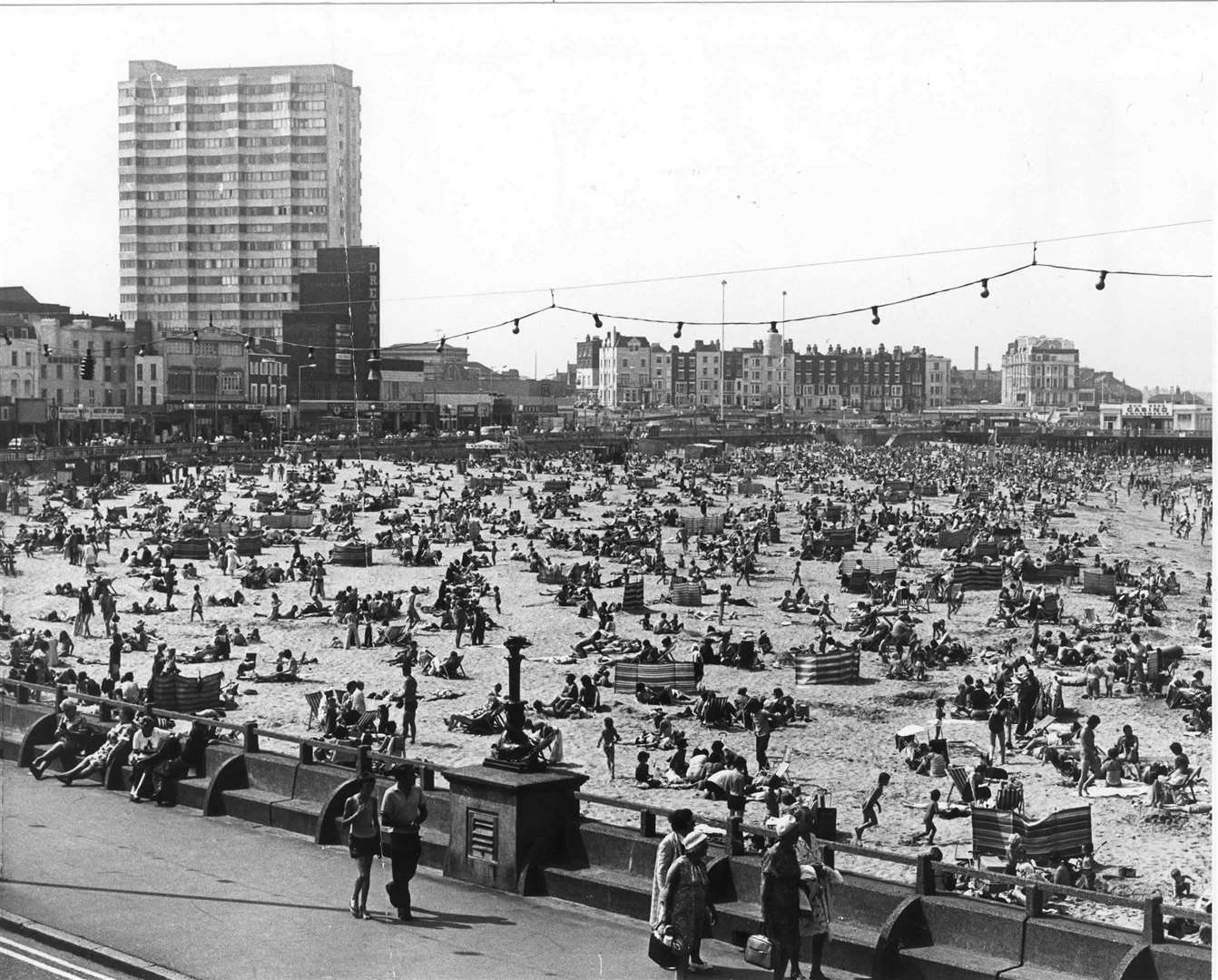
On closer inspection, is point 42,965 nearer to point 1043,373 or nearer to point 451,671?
point 451,671

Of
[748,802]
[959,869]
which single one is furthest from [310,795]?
[748,802]

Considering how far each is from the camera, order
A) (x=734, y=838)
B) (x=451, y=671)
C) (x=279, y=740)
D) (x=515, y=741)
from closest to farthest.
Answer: (x=734, y=838), (x=515, y=741), (x=279, y=740), (x=451, y=671)

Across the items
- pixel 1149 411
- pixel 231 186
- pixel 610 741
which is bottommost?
pixel 610 741

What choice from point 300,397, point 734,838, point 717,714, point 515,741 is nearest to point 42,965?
point 515,741

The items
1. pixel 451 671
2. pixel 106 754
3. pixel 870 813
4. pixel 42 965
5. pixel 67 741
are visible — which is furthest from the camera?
pixel 451 671

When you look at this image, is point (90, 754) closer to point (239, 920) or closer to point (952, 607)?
point (239, 920)

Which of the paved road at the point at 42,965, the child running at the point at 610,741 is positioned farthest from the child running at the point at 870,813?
the paved road at the point at 42,965

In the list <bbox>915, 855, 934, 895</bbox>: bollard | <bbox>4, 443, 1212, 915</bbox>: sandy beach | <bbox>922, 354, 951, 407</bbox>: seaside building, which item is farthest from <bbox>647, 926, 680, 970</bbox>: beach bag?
<bbox>922, 354, 951, 407</bbox>: seaside building
